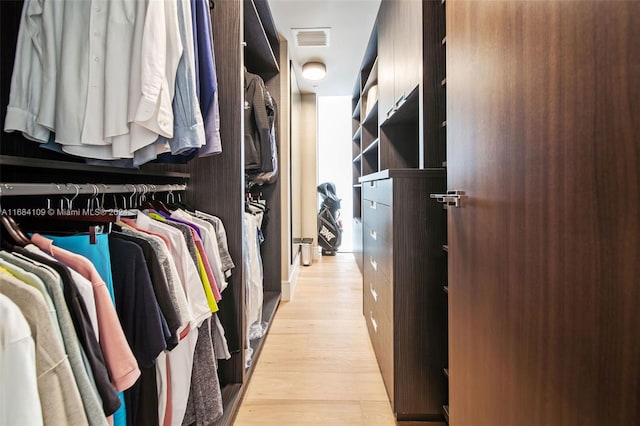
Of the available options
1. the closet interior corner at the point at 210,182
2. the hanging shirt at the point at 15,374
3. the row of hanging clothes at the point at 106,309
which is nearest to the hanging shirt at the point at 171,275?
the row of hanging clothes at the point at 106,309

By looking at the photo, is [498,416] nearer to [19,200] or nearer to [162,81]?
[162,81]

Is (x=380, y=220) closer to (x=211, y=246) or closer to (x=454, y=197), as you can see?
(x=454, y=197)

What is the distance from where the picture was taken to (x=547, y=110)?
574 millimetres

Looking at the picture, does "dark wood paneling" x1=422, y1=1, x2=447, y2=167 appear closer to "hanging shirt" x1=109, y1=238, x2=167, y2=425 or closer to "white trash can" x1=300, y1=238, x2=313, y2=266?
"hanging shirt" x1=109, y1=238, x2=167, y2=425

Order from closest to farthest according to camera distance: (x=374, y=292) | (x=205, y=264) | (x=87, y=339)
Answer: (x=87, y=339)
(x=205, y=264)
(x=374, y=292)

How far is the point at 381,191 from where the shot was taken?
152cm

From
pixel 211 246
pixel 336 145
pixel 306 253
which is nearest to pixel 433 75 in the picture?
pixel 211 246

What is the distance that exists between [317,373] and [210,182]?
3.73ft

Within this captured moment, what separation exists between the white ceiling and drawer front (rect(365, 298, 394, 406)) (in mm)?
2240

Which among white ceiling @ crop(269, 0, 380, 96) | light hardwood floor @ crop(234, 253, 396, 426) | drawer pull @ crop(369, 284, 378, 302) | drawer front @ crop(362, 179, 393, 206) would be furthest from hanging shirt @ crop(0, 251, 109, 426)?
white ceiling @ crop(269, 0, 380, 96)

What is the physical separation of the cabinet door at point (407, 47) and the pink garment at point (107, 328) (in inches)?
58.5

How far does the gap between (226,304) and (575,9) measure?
4.67 ft

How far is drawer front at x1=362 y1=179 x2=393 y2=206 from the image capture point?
1.34m

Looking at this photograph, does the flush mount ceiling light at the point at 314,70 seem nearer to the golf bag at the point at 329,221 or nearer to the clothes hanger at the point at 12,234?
the golf bag at the point at 329,221
